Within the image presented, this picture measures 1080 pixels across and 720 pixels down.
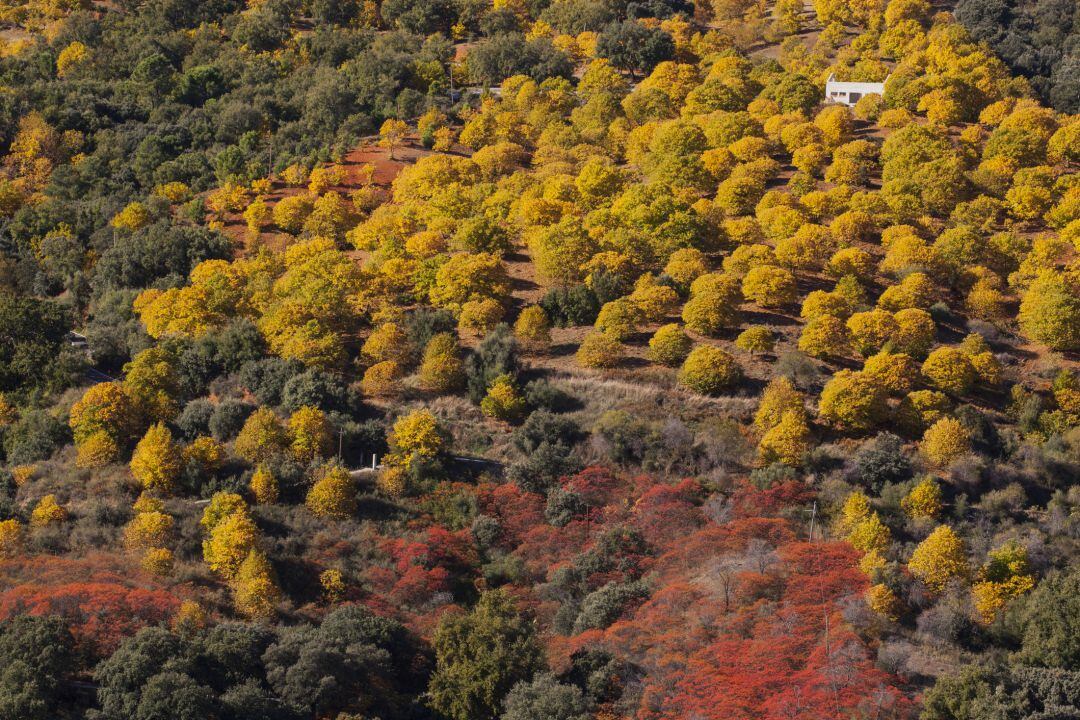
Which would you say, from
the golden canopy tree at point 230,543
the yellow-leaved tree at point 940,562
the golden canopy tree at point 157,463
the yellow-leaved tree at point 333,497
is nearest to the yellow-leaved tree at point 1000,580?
the yellow-leaved tree at point 940,562

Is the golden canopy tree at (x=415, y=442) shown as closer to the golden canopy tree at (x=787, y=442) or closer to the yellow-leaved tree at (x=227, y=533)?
the yellow-leaved tree at (x=227, y=533)

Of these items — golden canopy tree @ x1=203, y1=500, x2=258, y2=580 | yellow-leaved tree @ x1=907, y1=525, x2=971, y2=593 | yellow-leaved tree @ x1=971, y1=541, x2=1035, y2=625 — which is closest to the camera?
yellow-leaved tree @ x1=971, y1=541, x2=1035, y2=625

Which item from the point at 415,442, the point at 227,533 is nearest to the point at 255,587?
the point at 227,533

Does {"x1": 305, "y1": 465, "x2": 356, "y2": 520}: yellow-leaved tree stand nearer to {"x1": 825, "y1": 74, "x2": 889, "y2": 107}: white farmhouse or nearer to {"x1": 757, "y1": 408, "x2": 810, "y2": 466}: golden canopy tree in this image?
{"x1": 757, "y1": 408, "x2": 810, "y2": 466}: golden canopy tree

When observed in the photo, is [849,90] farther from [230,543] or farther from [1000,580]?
[230,543]

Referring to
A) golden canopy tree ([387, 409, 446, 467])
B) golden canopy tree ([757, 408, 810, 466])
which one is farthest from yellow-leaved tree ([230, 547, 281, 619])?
golden canopy tree ([757, 408, 810, 466])

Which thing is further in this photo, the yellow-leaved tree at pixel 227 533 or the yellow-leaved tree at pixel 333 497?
the yellow-leaved tree at pixel 333 497

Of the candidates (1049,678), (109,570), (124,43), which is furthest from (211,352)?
(124,43)

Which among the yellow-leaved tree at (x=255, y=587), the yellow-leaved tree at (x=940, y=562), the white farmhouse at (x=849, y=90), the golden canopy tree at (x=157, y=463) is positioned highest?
the white farmhouse at (x=849, y=90)
